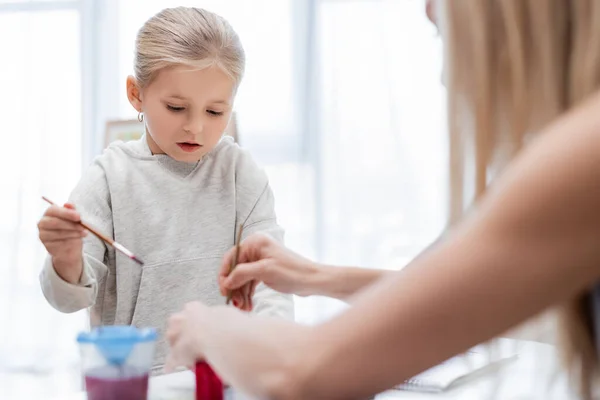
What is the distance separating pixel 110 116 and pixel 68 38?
1.46 ft

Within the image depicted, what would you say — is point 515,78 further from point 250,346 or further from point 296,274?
point 296,274

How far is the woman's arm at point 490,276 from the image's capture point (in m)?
0.58

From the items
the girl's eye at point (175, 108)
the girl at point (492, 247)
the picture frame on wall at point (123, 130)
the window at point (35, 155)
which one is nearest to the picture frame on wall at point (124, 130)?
the picture frame on wall at point (123, 130)

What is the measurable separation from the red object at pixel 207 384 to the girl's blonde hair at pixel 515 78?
41cm

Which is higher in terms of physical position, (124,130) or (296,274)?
(124,130)

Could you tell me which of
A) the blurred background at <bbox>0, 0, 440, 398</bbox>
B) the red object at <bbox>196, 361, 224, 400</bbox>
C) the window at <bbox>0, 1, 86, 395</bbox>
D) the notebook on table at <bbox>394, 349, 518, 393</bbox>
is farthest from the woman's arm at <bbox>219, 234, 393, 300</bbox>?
the window at <bbox>0, 1, 86, 395</bbox>

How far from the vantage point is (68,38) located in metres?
3.69

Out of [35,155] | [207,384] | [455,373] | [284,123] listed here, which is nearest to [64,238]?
[207,384]

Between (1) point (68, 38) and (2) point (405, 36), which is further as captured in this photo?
(1) point (68, 38)

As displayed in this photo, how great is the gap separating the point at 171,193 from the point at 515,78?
41.3 inches

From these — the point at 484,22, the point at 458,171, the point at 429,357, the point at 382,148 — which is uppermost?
the point at 382,148

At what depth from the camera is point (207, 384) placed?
102cm

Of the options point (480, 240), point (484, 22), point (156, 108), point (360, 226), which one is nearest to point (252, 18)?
point (360, 226)

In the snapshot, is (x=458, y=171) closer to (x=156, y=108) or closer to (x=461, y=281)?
(x=461, y=281)
